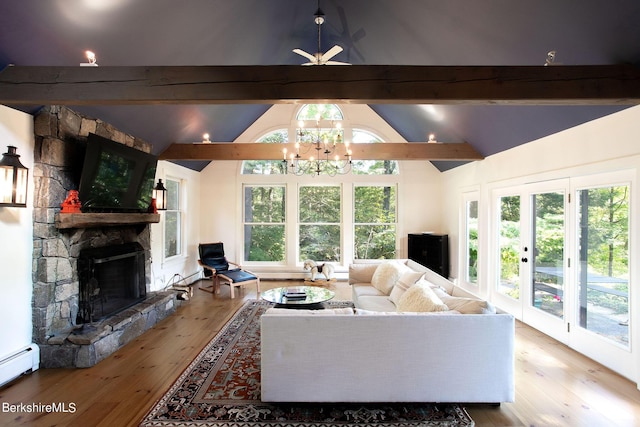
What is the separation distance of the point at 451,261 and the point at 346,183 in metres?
2.70

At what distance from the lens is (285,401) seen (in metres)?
2.16

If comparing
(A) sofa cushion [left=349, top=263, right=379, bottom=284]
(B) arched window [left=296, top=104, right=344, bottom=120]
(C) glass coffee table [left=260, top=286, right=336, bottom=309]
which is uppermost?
(B) arched window [left=296, top=104, right=344, bottom=120]

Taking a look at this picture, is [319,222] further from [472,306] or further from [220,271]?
[472,306]

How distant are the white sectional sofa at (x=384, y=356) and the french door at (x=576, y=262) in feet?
5.31

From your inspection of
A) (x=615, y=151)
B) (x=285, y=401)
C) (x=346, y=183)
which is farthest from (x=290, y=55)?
(x=285, y=401)

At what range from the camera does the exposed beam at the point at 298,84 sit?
2273mm

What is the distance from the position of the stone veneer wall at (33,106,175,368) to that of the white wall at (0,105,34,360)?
0.18 ft

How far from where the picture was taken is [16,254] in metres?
2.62

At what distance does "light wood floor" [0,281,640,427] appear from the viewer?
2.13m

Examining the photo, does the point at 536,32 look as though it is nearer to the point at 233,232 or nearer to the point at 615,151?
the point at 615,151

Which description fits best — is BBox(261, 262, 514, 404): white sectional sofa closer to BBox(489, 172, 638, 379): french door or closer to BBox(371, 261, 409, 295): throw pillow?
BBox(489, 172, 638, 379): french door

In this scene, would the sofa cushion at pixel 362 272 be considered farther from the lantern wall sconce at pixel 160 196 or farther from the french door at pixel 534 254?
the lantern wall sconce at pixel 160 196

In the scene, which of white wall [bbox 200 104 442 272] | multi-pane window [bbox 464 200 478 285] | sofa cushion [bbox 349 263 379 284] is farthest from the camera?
white wall [bbox 200 104 442 272]

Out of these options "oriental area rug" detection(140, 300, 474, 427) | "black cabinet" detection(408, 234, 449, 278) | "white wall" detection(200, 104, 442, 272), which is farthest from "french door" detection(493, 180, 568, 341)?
"oriental area rug" detection(140, 300, 474, 427)
